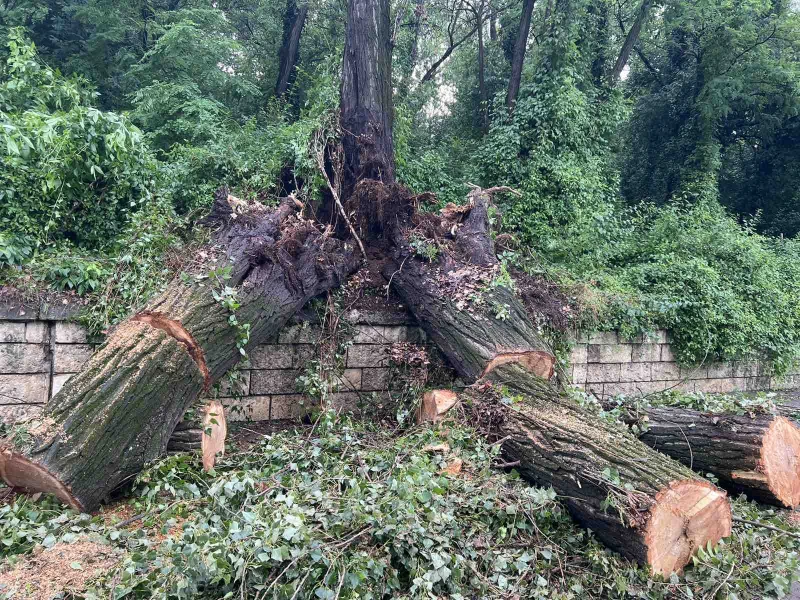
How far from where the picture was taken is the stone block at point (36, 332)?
398 cm

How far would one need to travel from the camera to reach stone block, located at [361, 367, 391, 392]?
17.0 feet

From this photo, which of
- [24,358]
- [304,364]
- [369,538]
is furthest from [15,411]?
[369,538]

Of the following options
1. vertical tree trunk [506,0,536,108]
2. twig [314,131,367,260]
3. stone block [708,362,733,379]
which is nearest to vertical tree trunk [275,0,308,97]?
vertical tree trunk [506,0,536,108]

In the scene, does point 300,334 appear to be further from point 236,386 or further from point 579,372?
point 579,372

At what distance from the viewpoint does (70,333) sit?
13.4 ft

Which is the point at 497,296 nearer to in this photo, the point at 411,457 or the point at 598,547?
the point at 411,457

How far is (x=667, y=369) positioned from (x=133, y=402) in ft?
20.5

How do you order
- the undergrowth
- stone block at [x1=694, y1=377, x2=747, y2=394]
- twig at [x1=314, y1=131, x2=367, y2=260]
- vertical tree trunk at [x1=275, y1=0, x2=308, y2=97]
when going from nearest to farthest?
the undergrowth → twig at [x1=314, y1=131, x2=367, y2=260] → stone block at [x1=694, y1=377, x2=747, y2=394] → vertical tree trunk at [x1=275, y1=0, x2=308, y2=97]

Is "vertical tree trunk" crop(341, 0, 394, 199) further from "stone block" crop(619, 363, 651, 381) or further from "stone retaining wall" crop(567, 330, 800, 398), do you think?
"stone block" crop(619, 363, 651, 381)

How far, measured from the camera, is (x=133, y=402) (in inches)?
130

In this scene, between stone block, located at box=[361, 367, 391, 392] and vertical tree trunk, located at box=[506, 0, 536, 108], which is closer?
stone block, located at box=[361, 367, 391, 392]

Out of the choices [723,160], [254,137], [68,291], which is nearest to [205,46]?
[254,137]

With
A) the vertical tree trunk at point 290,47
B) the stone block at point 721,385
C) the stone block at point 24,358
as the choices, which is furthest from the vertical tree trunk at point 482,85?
the stone block at point 24,358

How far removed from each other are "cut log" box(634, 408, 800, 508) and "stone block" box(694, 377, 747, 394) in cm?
346
